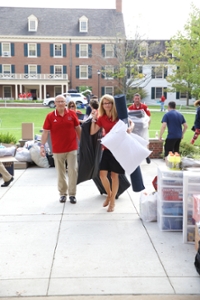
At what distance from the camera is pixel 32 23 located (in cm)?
5572

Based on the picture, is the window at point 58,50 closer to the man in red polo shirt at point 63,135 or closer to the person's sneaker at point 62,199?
the man in red polo shirt at point 63,135

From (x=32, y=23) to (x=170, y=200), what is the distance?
54449 mm

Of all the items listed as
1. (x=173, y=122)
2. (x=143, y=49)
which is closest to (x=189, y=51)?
(x=143, y=49)

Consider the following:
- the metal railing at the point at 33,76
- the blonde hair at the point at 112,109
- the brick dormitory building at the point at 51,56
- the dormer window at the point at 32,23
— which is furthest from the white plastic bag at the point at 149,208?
→ the dormer window at the point at 32,23

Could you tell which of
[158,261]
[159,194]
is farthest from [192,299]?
[159,194]

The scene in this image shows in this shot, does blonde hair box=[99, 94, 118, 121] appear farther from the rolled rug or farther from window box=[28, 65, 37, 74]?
window box=[28, 65, 37, 74]

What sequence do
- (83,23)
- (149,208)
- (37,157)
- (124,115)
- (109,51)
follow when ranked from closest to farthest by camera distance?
(149,208) < (124,115) < (37,157) < (109,51) < (83,23)

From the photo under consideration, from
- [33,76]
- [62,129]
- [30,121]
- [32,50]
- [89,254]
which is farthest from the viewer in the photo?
[32,50]

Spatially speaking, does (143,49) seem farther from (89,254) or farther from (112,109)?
(89,254)

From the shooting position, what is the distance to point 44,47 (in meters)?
55.3

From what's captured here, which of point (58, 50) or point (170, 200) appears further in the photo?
point (58, 50)

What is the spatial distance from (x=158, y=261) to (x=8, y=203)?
3.37 meters

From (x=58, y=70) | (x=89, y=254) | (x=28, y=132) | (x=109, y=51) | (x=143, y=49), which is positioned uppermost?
(x=109, y=51)

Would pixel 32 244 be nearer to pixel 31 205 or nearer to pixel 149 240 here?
pixel 149 240
